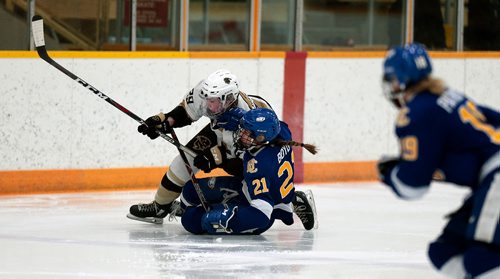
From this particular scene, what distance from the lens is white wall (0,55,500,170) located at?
296 inches

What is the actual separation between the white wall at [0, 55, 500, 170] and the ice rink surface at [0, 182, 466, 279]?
1.04 feet

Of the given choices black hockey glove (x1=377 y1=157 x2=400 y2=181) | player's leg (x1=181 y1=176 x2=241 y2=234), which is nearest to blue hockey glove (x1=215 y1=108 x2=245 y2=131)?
player's leg (x1=181 y1=176 x2=241 y2=234)

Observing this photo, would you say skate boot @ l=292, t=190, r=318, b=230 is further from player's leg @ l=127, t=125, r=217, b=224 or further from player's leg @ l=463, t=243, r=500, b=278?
player's leg @ l=463, t=243, r=500, b=278

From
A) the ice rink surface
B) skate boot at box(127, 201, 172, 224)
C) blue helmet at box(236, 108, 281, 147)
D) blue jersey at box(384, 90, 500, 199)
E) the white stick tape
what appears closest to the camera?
blue jersey at box(384, 90, 500, 199)

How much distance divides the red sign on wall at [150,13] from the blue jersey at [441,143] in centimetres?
448

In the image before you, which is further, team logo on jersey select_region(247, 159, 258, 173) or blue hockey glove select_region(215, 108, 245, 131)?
blue hockey glove select_region(215, 108, 245, 131)

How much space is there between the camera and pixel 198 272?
5176 mm

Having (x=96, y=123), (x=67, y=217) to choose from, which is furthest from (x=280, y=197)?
(x=96, y=123)

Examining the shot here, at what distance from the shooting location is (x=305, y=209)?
6379mm

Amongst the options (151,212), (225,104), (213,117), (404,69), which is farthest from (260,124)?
(404,69)

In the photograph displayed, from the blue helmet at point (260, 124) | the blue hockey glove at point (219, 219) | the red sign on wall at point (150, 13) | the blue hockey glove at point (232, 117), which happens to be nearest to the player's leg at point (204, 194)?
the blue hockey glove at point (219, 219)

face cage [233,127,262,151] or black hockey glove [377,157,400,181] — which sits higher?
black hockey glove [377,157,400,181]

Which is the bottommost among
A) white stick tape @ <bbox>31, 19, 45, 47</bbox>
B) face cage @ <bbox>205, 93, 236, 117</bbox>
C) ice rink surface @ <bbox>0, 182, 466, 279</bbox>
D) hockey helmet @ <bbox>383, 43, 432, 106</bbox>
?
ice rink surface @ <bbox>0, 182, 466, 279</bbox>

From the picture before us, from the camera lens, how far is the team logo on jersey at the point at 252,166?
5934 mm
